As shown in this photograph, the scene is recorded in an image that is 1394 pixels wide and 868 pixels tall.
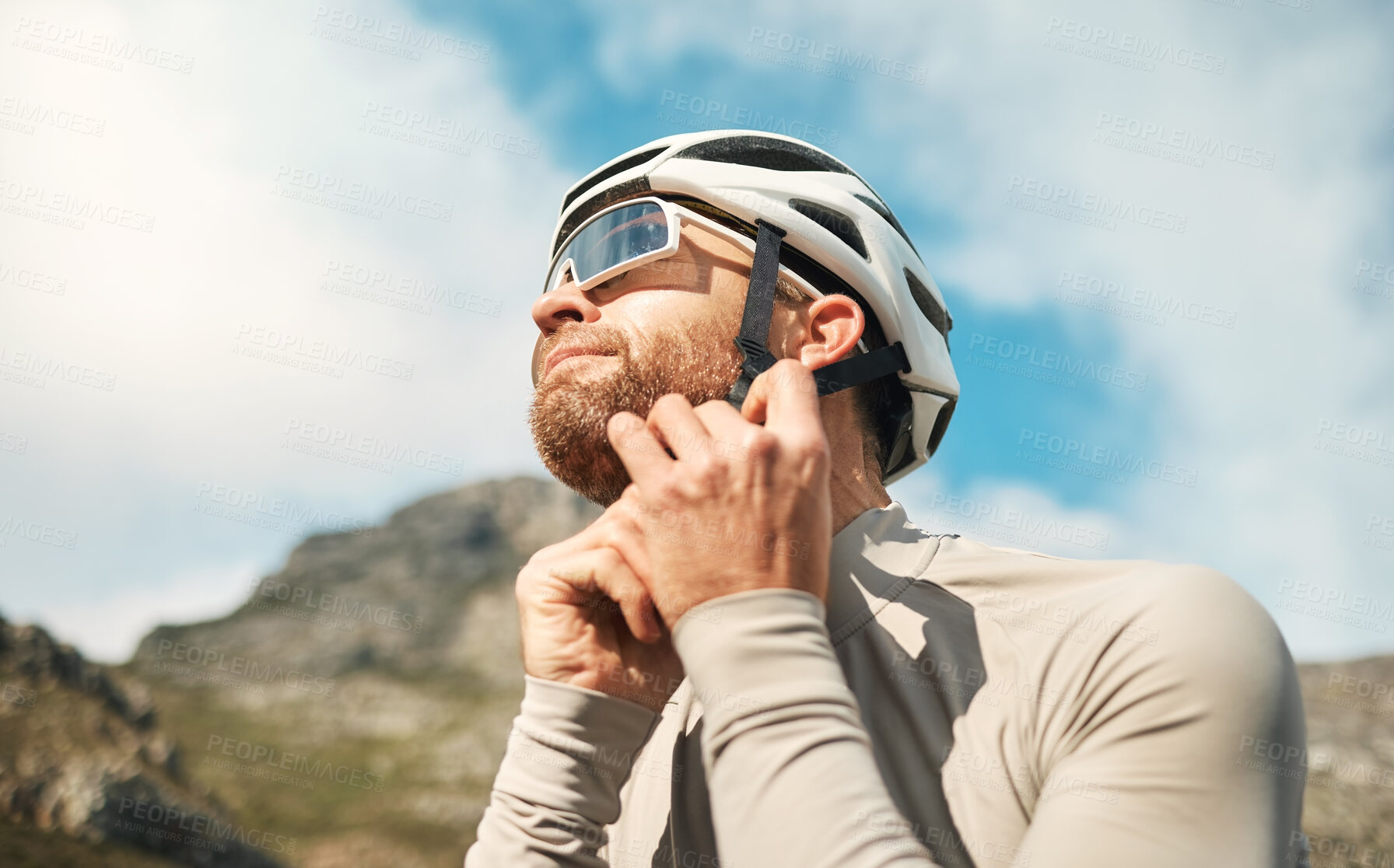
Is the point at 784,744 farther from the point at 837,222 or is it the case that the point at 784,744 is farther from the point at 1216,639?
the point at 837,222

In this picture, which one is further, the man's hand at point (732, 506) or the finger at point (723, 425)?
the finger at point (723, 425)

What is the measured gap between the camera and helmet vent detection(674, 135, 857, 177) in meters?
5.37

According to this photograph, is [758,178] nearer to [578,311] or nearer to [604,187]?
[604,187]

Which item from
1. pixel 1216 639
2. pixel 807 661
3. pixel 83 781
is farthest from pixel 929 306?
pixel 83 781

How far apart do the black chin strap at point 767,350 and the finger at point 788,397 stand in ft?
3.13

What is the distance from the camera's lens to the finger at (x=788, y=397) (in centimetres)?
302

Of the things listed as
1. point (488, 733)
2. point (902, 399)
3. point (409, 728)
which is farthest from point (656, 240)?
point (409, 728)

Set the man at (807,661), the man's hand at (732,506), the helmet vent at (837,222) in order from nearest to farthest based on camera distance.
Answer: the man at (807,661) < the man's hand at (732,506) < the helmet vent at (837,222)

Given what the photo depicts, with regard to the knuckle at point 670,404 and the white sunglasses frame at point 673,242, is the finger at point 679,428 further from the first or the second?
the white sunglasses frame at point 673,242

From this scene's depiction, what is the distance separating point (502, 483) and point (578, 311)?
606ft

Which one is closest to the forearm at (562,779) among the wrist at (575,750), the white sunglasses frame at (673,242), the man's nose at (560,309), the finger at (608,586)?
the wrist at (575,750)

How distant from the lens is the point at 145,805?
43.0 meters

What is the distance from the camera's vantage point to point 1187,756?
2.46m

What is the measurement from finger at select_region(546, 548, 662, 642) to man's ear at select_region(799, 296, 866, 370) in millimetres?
1983
